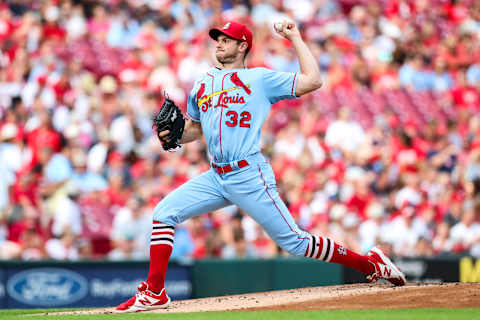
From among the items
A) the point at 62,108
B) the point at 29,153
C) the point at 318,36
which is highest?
the point at 318,36

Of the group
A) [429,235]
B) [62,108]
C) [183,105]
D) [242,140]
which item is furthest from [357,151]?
[242,140]

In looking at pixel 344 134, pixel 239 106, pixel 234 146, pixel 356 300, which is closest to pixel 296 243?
pixel 356 300

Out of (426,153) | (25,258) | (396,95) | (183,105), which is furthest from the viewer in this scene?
(396,95)

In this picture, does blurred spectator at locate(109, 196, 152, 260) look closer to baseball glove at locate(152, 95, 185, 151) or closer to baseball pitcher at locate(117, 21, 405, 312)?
baseball pitcher at locate(117, 21, 405, 312)

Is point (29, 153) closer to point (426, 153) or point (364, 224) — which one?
point (364, 224)

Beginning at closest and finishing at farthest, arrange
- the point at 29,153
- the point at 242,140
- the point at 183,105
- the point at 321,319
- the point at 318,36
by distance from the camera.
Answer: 1. the point at 321,319
2. the point at 242,140
3. the point at 29,153
4. the point at 183,105
5. the point at 318,36

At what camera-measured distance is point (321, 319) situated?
4629mm

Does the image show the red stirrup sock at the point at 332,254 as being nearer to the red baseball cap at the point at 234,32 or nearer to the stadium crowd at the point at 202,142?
the red baseball cap at the point at 234,32

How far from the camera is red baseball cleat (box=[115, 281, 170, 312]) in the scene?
531 centimetres

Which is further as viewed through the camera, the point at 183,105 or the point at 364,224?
the point at 183,105

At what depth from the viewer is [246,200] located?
5.22 meters

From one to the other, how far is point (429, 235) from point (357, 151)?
5.94ft

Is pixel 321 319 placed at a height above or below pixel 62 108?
below

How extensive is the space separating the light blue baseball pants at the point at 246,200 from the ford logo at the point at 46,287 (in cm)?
343
